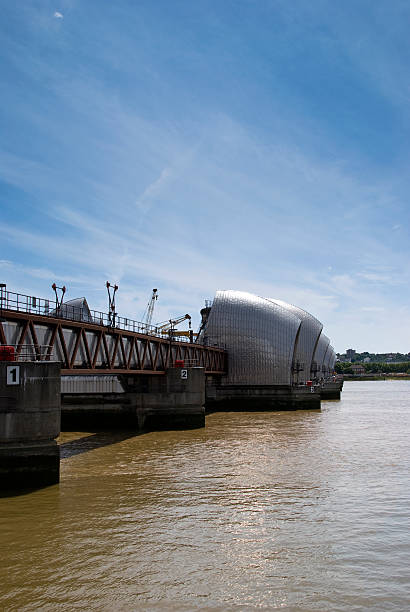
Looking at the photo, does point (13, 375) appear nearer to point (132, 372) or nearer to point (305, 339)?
point (132, 372)

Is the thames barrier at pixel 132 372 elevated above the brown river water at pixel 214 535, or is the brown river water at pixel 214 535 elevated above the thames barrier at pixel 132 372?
the thames barrier at pixel 132 372

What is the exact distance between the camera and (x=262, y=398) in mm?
67812

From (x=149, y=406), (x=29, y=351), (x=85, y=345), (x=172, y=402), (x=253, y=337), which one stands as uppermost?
(x=253, y=337)

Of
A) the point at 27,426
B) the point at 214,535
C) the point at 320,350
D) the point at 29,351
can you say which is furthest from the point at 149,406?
the point at 320,350

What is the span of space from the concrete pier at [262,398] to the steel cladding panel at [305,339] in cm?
2006

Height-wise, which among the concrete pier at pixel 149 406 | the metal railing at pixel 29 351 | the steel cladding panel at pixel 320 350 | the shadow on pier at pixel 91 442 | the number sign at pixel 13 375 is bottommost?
the shadow on pier at pixel 91 442

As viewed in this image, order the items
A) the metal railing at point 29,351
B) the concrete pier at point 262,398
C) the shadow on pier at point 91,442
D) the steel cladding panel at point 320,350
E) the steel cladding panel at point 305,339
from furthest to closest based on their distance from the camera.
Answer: the steel cladding panel at point 320,350 → the steel cladding panel at point 305,339 → the concrete pier at point 262,398 → the shadow on pier at point 91,442 → the metal railing at point 29,351

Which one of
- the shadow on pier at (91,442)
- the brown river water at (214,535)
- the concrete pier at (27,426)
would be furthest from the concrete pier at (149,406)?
the concrete pier at (27,426)

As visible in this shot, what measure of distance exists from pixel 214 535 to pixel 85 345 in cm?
1953

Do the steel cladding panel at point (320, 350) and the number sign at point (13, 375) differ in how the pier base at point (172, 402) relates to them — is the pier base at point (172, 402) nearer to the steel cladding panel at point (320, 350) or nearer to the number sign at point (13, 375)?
the number sign at point (13, 375)

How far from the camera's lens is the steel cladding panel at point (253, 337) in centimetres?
7850

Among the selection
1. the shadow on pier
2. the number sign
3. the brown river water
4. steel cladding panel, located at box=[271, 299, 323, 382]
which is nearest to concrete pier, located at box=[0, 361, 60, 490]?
the number sign

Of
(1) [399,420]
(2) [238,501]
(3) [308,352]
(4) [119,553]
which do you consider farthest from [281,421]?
(3) [308,352]

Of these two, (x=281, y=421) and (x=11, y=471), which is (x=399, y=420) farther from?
(x=11, y=471)
